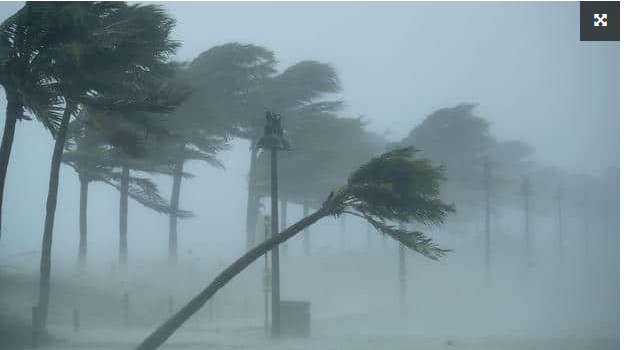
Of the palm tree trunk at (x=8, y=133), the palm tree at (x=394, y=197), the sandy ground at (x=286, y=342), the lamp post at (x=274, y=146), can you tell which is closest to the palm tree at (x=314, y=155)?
the sandy ground at (x=286, y=342)

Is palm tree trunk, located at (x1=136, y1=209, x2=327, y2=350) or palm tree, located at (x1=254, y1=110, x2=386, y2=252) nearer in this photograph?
palm tree trunk, located at (x1=136, y1=209, x2=327, y2=350)

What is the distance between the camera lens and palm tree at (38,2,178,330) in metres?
16.4

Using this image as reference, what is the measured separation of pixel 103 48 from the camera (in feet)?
56.8

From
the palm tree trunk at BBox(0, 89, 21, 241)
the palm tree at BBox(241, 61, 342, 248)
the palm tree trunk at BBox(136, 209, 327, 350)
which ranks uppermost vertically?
the palm tree at BBox(241, 61, 342, 248)

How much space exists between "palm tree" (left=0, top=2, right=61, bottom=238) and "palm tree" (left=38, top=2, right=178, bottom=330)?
0.20 metres

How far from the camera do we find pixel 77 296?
27.0m

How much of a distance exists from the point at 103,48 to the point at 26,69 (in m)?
1.80

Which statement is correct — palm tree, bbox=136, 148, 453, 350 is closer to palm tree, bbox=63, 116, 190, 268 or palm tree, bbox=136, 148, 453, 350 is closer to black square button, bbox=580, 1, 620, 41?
black square button, bbox=580, 1, 620, 41

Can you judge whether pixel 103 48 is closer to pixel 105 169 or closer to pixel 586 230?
pixel 105 169

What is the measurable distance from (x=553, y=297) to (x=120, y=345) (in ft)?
118

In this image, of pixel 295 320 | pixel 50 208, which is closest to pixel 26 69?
pixel 50 208

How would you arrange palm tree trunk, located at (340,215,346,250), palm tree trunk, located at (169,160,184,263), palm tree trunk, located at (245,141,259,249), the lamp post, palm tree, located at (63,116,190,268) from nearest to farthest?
1. the lamp post
2. palm tree, located at (63,116,190,268)
3. palm tree trunk, located at (169,160,184,263)
4. palm tree trunk, located at (245,141,259,249)
5. palm tree trunk, located at (340,215,346,250)

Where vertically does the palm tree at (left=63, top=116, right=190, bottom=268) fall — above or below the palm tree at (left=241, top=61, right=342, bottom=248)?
below

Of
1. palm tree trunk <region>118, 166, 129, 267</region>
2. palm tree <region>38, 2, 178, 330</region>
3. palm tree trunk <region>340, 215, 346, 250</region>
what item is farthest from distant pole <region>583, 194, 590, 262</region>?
palm tree <region>38, 2, 178, 330</region>
